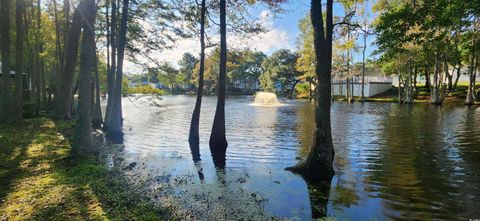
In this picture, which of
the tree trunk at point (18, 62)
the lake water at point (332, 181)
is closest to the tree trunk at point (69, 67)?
the tree trunk at point (18, 62)

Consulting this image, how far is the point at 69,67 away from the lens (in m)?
18.0

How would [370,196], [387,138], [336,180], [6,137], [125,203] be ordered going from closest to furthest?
[125,203], [370,196], [336,180], [6,137], [387,138]

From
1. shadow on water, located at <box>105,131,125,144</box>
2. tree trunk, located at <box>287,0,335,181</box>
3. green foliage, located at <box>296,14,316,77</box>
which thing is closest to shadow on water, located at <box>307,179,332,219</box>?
tree trunk, located at <box>287,0,335,181</box>

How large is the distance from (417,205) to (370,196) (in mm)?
983

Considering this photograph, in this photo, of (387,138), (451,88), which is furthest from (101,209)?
(451,88)

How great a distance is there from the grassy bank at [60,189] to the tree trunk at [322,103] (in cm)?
473

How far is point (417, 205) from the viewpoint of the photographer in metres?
6.77

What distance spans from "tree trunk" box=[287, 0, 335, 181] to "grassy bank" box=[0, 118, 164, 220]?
473 centimetres

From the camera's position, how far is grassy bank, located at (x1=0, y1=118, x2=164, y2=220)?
568cm

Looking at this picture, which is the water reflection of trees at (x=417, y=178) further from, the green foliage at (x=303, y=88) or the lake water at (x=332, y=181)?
the green foliage at (x=303, y=88)

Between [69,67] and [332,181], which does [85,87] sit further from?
[332,181]

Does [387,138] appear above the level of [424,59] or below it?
below

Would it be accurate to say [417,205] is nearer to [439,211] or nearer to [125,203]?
[439,211]

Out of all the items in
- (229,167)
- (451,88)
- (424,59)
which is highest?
(424,59)
